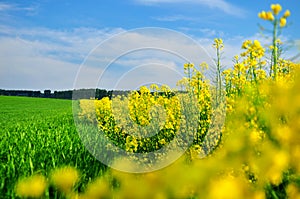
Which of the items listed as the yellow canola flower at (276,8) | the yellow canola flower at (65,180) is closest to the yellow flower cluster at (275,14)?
the yellow canola flower at (276,8)

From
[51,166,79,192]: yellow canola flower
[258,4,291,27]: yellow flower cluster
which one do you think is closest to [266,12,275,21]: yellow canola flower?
[258,4,291,27]: yellow flower cluster

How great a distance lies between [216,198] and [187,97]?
4057 millimetres

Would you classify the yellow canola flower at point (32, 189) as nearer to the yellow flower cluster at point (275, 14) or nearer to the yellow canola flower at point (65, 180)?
the yellow canola flower at point (65, 180)

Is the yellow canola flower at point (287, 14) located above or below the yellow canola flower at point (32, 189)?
above

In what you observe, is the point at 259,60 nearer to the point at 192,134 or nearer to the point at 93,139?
the point at 192,134

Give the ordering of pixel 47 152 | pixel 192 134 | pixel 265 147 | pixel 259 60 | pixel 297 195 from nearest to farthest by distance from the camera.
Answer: pixel 265 147
pixel 297 195
pixel 259 60
pixel 47 152
pixel 192 134

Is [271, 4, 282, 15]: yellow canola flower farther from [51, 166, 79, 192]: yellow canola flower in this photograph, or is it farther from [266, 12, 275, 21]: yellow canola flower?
[51, 166, 79, 192]: yellow canola flower

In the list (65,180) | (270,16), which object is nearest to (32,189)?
(65,180)

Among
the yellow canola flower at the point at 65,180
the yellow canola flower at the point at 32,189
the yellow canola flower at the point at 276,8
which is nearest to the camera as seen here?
the yellow canola flower at the point at 276,8

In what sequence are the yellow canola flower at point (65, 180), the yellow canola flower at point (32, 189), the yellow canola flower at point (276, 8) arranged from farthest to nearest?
the yellow canola flower at point (65, 180), the yellow canola flower at point (32, 189), the yellow canola flower at point (276, 8)

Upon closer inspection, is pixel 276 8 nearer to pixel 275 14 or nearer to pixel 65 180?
pixel 275 14

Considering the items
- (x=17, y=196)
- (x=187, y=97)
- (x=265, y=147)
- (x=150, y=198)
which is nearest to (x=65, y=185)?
(x=17, y=196)

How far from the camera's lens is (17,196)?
2.52 metres

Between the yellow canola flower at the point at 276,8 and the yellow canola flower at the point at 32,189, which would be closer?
the yellow canola flower at the point at 276,8
